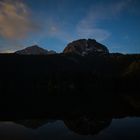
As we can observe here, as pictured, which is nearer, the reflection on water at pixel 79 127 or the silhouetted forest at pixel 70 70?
the reflection on water at pixel 79 127

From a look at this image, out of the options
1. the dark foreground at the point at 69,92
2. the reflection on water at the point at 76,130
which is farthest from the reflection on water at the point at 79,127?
the dark foreground at the point at 69,92

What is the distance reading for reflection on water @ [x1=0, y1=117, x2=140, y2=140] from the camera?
23750 millimetres

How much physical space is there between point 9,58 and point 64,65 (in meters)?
36.9

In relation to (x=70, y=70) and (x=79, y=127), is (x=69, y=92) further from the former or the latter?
(x=70, y=70)

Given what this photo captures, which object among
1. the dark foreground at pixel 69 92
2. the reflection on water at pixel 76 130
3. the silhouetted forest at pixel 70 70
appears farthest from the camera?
the silhouetted forest at pixel 70 70

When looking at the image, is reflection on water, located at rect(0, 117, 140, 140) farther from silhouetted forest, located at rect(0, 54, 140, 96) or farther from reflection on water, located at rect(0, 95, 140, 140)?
silhouetted forest, located at rect(0, 54, 140, 96)

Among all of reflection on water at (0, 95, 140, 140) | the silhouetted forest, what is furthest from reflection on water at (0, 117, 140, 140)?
the silhouetted forest

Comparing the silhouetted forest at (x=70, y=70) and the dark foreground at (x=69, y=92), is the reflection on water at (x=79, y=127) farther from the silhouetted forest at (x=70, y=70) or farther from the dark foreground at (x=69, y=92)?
the silhouetted forest at (x=70, y=70)

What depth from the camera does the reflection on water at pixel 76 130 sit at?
935 inches

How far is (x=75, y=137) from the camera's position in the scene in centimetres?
2345

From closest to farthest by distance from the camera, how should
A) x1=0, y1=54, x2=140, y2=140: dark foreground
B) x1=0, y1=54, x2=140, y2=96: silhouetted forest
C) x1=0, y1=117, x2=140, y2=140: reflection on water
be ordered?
1. x1=0, y1=117, x2=140, y2=140: reflection on water
2. x1=0, y1=54, x2=140, y2=140: dark foreground
3. x1=0, y1=54, x2=140, y2=96: silhouetted forest

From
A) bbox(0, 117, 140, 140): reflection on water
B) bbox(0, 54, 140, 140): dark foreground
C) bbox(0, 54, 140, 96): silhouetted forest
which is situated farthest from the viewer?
bbox(0, 54, 140, 96): silhouetted forest

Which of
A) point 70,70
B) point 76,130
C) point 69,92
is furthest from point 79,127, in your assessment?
point 70,70

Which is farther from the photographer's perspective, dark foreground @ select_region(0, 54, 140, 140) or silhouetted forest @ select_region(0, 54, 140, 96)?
silhouetted forest @ select_region(0, 54, 140, 96)
